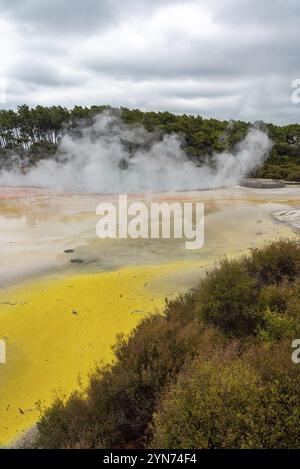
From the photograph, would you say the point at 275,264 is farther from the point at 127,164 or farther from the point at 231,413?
the point at 127,164

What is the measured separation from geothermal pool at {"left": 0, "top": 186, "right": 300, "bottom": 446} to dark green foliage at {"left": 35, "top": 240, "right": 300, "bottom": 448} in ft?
2.26

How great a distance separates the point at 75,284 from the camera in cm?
993

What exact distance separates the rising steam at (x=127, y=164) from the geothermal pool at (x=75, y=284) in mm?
11620

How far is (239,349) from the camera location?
553cm

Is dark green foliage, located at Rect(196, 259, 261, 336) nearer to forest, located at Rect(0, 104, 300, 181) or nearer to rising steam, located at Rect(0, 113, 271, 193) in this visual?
rising steam, located at Rect(0, 113, 271, 193)

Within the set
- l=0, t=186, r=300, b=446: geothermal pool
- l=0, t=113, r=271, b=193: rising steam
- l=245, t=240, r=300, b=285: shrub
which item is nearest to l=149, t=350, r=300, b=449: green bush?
l=0, t=186, r=300, b=446: geothermal pool

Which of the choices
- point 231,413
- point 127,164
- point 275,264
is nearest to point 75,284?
point 275,264

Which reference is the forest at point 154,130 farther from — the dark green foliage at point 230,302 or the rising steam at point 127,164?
the dark green foliage at point 230,302

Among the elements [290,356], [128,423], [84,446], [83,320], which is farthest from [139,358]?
[83,320]

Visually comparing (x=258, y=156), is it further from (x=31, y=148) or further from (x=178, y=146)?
(x=31, y=148)

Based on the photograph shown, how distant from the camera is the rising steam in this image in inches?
1210

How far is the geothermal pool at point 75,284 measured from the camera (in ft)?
21.1

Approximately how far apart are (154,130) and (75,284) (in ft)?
91.1
